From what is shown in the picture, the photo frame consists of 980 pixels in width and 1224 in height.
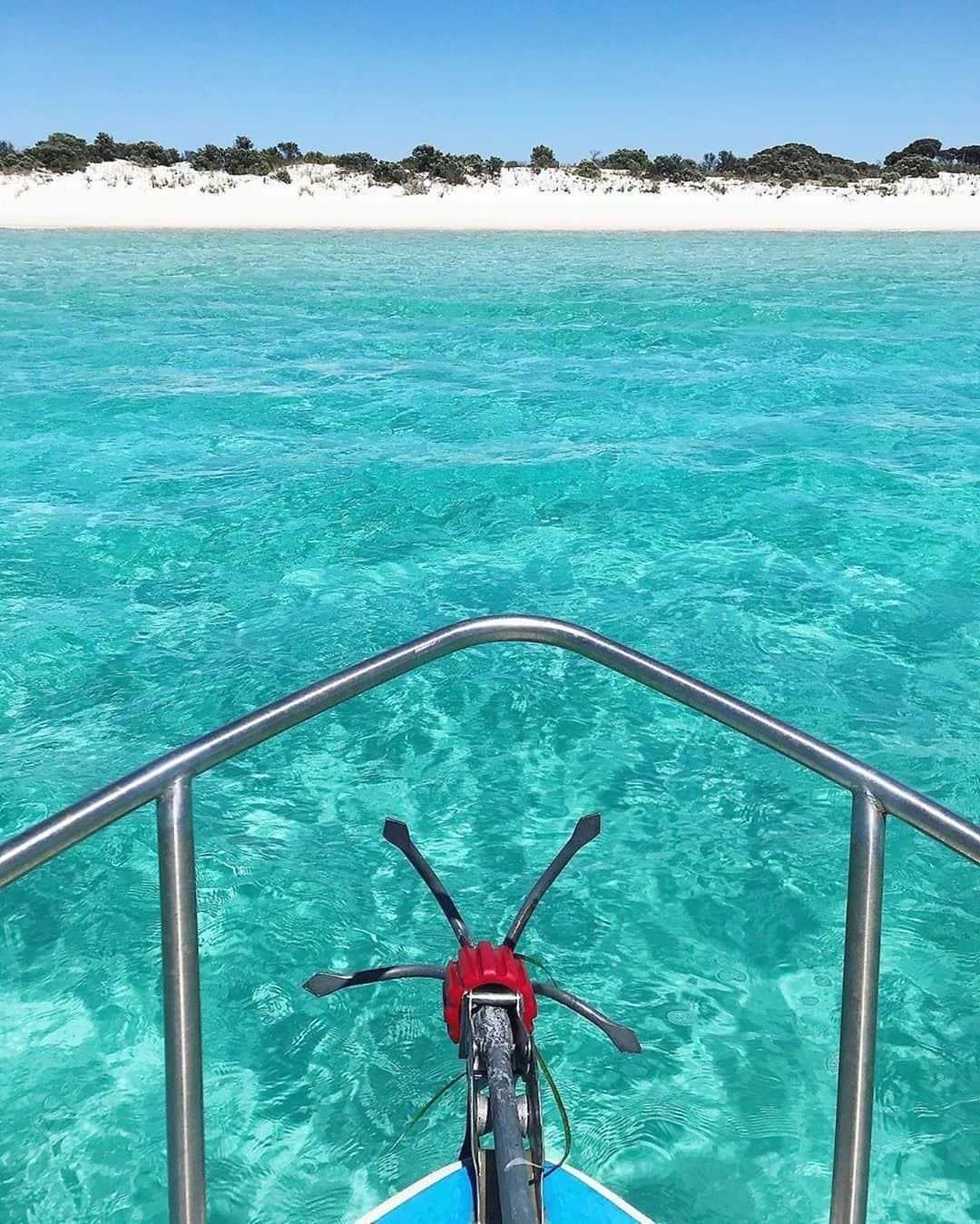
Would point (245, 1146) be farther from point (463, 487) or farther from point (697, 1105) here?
point (463, 487)

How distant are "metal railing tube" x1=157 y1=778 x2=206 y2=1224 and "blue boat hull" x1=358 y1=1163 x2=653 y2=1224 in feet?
2.02

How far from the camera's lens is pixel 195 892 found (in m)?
1.24

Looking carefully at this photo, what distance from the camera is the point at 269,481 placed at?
7.78 meters

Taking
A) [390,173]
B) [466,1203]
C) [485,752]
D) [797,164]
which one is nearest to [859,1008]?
[466,1203]

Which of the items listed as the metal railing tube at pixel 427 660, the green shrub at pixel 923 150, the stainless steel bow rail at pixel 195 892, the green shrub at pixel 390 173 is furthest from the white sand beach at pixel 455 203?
the stainless steel bow rail at pixel 195 892

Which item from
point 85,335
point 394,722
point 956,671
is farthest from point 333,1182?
point 85,335

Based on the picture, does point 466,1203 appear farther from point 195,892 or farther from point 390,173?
point 390,173

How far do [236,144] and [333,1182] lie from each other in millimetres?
38124

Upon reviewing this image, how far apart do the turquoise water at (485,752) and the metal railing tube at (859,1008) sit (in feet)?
4.25

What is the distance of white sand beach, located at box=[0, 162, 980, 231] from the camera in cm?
2867

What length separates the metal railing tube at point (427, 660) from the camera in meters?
1.08

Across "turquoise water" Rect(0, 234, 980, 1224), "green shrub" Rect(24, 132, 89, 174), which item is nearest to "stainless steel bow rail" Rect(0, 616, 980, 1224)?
"turquoise water" Rect(0, 234, 980, 1224)

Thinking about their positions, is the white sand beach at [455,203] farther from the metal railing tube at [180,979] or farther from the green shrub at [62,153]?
the metal railing tube at [180,979]

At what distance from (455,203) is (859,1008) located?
31804 millimetres
